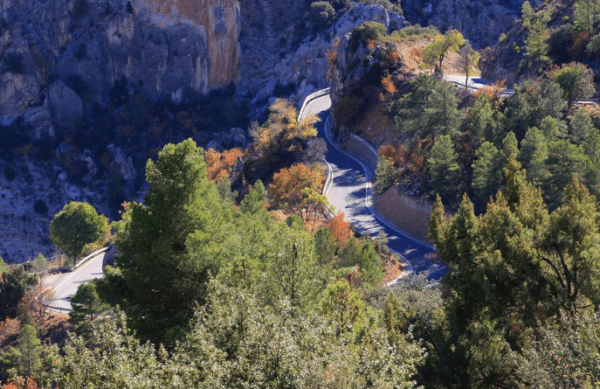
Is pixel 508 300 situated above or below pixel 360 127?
above

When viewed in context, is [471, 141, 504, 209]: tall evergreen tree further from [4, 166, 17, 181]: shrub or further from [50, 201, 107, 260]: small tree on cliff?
[4, 166, 17, 181]: shrub

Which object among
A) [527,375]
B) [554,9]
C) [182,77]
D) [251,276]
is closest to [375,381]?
[527,375]

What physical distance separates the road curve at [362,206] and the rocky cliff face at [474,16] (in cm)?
5320

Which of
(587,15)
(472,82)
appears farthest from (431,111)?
(587,15)

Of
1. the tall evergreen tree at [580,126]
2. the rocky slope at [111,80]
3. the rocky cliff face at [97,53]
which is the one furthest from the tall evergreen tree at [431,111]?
the rocky cliff face at [97,53]

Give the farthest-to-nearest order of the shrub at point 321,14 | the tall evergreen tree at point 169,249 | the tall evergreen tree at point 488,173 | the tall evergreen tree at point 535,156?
the shrub at point 321,14, the tall evergreen tree at point 488,173, the tall evergreen tree at point 535,156, the tall evergreen tree at point 169,249

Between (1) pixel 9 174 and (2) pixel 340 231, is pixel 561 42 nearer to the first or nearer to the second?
(2) pixel 340 231

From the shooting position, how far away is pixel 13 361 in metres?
28.8

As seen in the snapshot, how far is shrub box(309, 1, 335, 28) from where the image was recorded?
324 ft

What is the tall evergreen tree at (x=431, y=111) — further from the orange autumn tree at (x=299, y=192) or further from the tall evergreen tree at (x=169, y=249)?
the tall evergreen tree at (x=169, y=249)

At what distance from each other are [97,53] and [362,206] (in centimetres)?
6432

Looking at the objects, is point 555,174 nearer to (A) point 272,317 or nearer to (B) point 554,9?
(A) point 272,317

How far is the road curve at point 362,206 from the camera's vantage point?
36.5 m

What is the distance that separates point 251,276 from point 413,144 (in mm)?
35551
